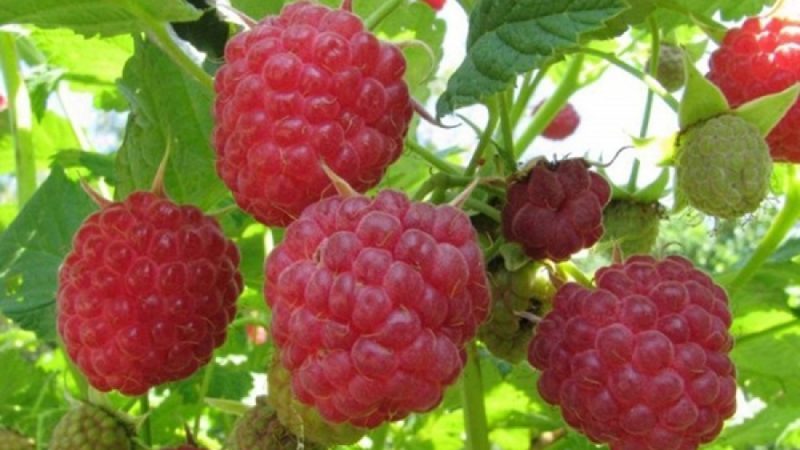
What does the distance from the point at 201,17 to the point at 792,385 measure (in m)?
1.18

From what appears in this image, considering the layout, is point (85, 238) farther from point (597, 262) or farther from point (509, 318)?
point (597, 262)

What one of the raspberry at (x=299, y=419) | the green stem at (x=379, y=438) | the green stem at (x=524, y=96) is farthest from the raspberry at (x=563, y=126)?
the raspberry at (x=299, y=419)

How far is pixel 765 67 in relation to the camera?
1.31m

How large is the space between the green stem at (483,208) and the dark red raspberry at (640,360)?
0.12m

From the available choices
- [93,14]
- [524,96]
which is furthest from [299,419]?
[524,96]

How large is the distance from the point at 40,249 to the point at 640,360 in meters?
0.86

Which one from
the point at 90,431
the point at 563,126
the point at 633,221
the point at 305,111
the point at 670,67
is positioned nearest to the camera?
the point at 305,111

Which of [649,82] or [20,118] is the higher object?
[649,82]

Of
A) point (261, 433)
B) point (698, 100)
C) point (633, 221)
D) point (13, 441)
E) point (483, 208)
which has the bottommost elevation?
point (13, 441)

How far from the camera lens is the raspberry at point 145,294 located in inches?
44.7

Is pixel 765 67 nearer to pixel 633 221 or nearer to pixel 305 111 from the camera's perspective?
pixel 633 221

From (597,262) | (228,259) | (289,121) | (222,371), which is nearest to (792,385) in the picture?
(597,262)

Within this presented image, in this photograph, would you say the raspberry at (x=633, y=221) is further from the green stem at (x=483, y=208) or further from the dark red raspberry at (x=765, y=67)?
the green stem at (x=483, y=208)

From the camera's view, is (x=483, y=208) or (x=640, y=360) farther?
(x=483, y=208)
